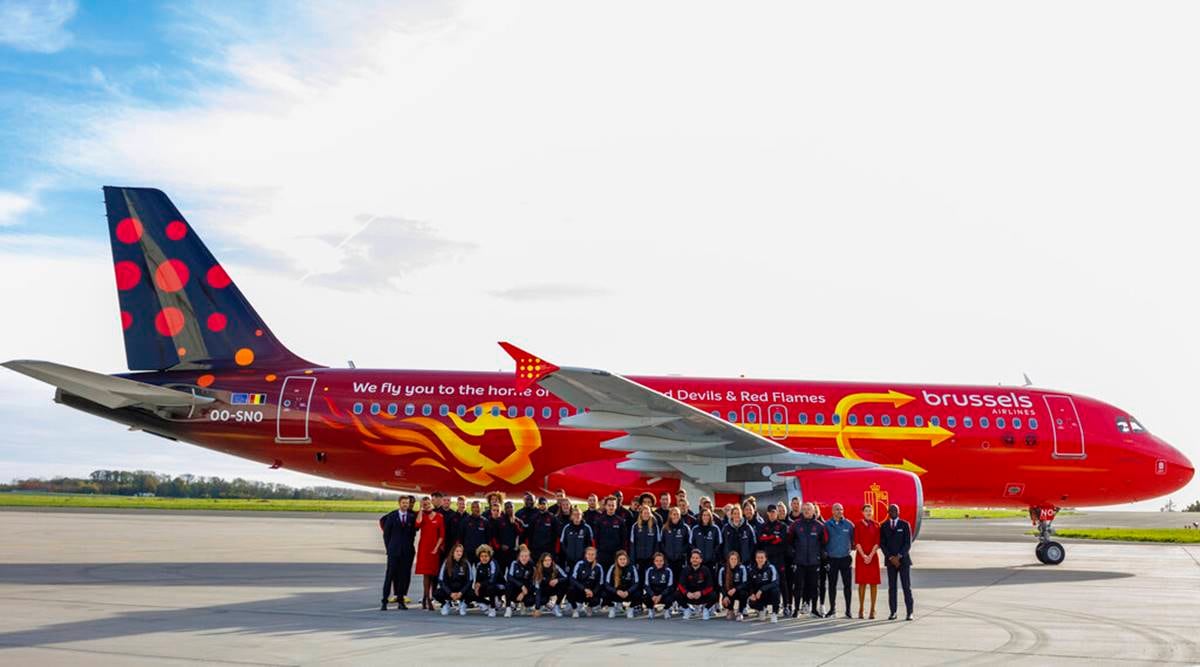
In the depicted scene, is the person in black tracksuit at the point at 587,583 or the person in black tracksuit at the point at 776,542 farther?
the person in black tracksuit at the point at 776,542

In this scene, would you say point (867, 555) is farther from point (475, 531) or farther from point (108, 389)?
point (108, 389)

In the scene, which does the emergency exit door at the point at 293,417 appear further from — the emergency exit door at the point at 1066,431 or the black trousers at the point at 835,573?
the emergency exit door at the point at 1066,431

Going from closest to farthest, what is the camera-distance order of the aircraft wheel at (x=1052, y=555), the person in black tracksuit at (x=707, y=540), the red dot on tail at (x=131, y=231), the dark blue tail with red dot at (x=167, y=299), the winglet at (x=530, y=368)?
the person in black tracksuit at (x=707, y=540) → the winglet at (x=530, y=368) → the aircraft wheel at (x=1052, y=555) → the dark blue tail with red dot at (x=167, y=299) → the red dot on tail at (x=131, y=231)

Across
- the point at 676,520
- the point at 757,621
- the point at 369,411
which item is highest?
the point at 369,411

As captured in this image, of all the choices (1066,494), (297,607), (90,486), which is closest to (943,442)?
(1066,494)

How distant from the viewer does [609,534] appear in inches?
520

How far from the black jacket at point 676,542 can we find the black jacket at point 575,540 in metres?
0.89

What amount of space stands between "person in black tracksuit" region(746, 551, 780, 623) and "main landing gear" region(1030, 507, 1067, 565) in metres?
10.9

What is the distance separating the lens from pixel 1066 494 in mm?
21438

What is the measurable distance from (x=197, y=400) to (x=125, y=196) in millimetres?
4580

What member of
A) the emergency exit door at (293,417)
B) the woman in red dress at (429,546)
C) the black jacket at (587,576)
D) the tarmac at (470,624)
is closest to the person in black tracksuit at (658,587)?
the tarmac at (470,624)

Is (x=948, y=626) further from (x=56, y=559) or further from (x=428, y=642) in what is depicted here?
(x=56, y=559)

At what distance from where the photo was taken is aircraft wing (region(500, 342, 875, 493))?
16.5 metres

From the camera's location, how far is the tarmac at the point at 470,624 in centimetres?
939
